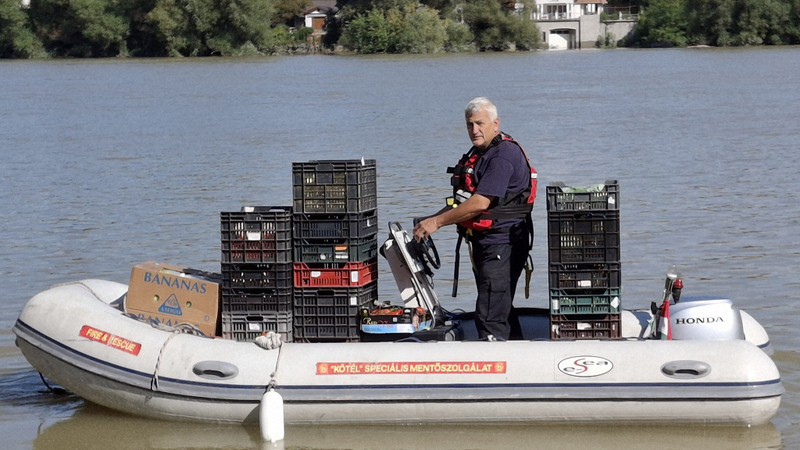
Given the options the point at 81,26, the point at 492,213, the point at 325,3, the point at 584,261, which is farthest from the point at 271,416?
the point at 325,3

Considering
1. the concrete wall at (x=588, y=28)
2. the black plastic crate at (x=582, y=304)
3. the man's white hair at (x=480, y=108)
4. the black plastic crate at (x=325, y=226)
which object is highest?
the concrete wall at (x=588, y=28)

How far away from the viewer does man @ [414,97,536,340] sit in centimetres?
725

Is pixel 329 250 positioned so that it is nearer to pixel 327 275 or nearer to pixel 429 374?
pixel 327 275

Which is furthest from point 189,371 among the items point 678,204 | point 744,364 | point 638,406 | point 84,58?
point 84,58

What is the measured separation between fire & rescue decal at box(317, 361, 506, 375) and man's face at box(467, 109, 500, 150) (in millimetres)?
1322

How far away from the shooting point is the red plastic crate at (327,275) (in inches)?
298

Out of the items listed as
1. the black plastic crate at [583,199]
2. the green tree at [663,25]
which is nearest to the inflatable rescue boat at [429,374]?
the black plastic crate at [583,199]

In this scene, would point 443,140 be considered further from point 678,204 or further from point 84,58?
point 84,58

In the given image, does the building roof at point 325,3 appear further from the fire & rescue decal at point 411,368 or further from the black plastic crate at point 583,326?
the fire & rescue decal at point 411,368

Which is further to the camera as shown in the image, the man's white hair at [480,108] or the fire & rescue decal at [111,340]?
the fire & rescue decal at [111,340]

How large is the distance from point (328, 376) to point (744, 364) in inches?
93.4

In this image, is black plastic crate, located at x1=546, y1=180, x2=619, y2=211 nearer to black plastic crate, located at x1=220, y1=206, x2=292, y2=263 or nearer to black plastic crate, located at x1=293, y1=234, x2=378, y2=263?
black plastic crate, located at x1=293, y1=234, x2=378, y2=263

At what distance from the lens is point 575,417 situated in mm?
7062

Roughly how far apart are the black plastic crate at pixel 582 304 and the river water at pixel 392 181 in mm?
705
